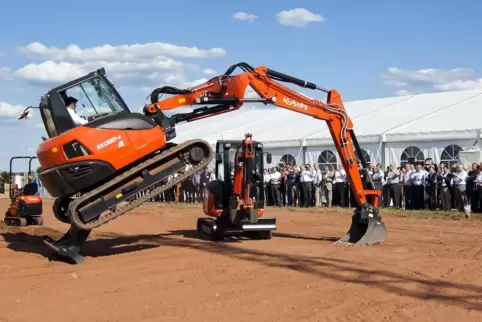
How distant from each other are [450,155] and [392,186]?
2.42 m

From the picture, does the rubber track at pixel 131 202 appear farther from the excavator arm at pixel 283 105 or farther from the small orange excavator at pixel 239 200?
the small orange excavator at pixel 239 200

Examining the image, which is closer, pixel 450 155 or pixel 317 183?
pixel 450 155

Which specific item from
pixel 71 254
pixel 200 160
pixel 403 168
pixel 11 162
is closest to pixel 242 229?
pixel 200 160

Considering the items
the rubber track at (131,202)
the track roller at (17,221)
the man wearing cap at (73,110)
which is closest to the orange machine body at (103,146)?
the rubber track at (131,202)

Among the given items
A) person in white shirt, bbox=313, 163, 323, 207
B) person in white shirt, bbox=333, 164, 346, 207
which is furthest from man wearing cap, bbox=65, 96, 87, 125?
person in white shirt, bbox=313, 163, 323, 207

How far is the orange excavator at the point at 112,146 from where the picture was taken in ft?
33.1

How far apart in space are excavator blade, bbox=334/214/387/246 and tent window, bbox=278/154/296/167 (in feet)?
48.0

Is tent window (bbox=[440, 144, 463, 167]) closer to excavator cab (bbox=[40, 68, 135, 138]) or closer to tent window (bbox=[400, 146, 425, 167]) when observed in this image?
tent window (bbox=[400, 146, 425, 167])

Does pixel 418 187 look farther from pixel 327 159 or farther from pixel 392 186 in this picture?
pixel 327 159

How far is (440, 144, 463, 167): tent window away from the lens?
2214 cm

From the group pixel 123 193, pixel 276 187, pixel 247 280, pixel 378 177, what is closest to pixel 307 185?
pixel 276 187

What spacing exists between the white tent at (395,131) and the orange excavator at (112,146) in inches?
488

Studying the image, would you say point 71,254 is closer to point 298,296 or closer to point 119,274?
point 119,274

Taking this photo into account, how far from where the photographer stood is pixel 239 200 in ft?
44.5
